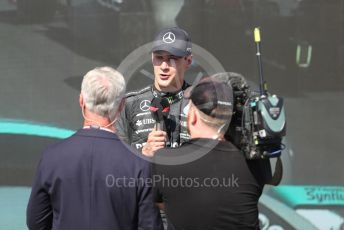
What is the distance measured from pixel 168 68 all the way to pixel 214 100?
61cm

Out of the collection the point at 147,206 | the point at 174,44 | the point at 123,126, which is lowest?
the point at 147,206

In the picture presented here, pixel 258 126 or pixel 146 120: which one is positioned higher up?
pixel 146 120

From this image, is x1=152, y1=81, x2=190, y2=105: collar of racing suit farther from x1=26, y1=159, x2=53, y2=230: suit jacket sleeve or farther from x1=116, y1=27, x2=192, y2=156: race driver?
x1=26, y1=159, x2=53, y2=230: suit jacket sleeve

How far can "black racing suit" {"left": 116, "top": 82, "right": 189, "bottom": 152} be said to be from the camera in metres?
2.49

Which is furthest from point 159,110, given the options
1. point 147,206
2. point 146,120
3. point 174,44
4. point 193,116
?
point 147,206

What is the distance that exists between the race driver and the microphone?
0.16 ft

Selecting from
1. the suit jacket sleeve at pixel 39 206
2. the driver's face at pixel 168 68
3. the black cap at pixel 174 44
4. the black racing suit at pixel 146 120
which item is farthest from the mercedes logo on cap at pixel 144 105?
the suit jacket sleeve at pixel 39 206

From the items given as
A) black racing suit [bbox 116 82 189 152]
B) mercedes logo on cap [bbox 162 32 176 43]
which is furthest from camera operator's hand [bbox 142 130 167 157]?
mercedes logo on cap [bbox 162 32 176 43]

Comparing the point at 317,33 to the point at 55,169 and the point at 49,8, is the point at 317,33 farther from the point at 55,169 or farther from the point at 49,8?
the point at 55,169

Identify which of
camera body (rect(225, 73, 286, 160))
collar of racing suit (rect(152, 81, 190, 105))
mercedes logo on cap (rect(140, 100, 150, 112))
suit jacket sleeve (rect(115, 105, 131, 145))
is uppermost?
collar of racing suit (rect(152, 81, 190, 105))

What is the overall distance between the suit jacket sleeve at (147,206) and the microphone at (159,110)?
1.35 feet

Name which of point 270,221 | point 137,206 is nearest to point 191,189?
point 137,206

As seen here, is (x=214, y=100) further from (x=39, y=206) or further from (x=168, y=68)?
(x=39, y=206)

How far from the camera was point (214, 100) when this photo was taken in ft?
6.27
